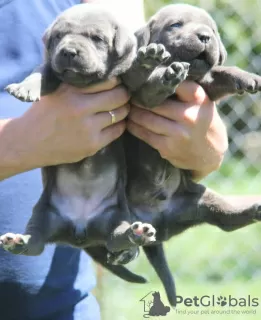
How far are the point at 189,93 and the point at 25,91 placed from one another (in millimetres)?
522

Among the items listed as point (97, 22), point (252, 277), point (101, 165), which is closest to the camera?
point (97, 22)

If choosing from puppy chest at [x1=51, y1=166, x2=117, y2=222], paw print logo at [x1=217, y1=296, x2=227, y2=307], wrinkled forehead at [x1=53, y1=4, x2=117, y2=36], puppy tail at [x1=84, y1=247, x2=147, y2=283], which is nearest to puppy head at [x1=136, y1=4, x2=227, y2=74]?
wrinkled forehead at [x1=53, y1=4, x2=117, y2=36]

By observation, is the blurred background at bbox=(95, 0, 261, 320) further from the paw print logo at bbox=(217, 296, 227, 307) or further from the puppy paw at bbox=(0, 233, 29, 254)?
the puppy paw at bbox=(0, 233, 29, 254)

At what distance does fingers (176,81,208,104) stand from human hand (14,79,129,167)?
0.64 feet

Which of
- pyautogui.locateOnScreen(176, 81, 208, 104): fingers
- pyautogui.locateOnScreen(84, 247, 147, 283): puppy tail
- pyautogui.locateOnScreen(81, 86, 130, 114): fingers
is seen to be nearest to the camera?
pyautogui.locateOnScreen(81, 86, 130, 114): fingers

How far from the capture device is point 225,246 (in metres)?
5.44

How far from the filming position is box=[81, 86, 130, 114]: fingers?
228 centimetres

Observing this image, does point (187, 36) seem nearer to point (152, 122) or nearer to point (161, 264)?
point (152, 122)

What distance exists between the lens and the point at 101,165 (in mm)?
2520

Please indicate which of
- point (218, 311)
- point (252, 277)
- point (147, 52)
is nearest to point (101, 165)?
point (147, 52)

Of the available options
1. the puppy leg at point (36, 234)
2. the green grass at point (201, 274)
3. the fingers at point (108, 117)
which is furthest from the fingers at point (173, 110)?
the green grass at point (201, 274)

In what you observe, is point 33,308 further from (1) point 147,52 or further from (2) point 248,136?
(2) point 248,136

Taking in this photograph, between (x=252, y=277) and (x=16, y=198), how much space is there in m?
2.97

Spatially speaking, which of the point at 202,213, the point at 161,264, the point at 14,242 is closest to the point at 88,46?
the point at 14,242
